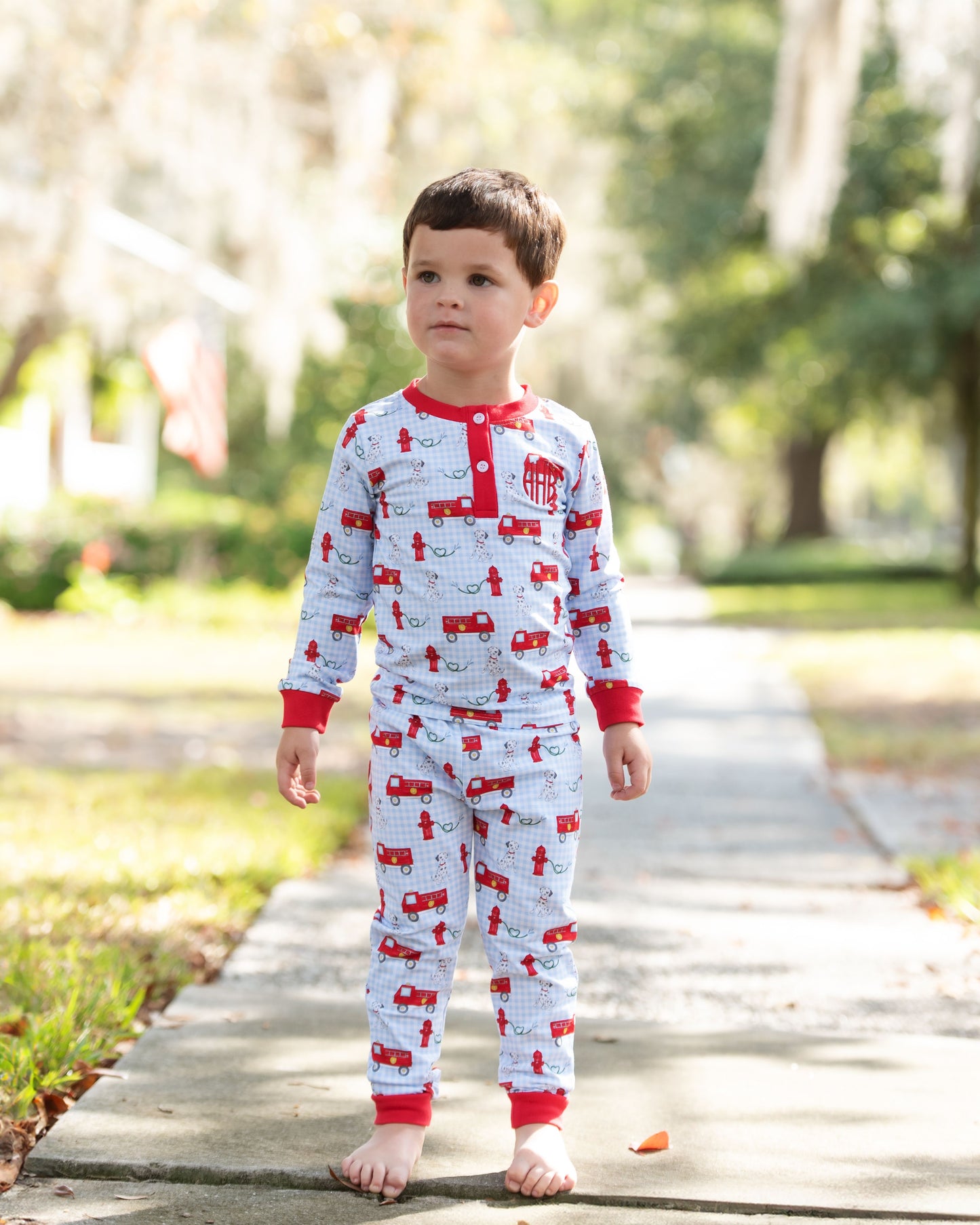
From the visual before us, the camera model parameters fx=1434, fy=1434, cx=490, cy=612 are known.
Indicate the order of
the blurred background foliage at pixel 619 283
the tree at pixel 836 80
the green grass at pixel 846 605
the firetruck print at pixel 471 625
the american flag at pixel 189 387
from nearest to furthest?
the firetruck print at pixel 471 625
the tree at pixel 836 80
the american flag at pixel 189 387
the blurred background foliage at pixel 619 283
the green grass at pixel 846 605

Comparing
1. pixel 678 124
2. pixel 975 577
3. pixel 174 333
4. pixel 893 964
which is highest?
pixel 678 124

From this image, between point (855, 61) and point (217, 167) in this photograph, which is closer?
point (855, 61)

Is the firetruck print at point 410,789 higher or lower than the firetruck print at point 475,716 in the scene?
lower

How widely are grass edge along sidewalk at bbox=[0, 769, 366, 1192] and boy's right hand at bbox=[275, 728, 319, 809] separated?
2.37ft

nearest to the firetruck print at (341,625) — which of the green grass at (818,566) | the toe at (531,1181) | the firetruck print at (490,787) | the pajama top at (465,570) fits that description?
the pajama top at (465,570)

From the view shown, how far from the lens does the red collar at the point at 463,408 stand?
7.82 feet

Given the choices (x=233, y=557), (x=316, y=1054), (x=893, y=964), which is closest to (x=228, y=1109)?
(x=316, y=1054)

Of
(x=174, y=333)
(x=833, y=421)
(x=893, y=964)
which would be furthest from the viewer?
(x=833, y=421)

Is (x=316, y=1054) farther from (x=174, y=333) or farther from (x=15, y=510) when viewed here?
(x=15, y=510)

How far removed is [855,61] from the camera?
21.4 feet

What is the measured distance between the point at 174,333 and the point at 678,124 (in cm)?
830

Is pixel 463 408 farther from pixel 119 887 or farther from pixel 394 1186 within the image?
pixel 119 887

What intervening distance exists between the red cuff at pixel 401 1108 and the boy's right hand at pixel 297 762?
0.49m

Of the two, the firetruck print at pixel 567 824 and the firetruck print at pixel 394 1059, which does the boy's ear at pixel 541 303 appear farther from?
the firetruck print at pixel 394 1059
